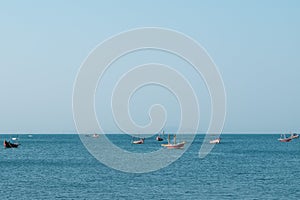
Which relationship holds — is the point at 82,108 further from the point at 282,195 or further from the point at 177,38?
the point at 282,195

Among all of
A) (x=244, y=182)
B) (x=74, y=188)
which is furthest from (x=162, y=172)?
(x=74, y=188)

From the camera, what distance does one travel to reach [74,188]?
234 ft

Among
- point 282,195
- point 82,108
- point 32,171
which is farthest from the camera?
point 32,171

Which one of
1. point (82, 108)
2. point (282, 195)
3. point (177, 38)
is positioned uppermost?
point (177, 38)

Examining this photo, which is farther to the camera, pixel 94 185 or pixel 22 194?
pixel 94 185

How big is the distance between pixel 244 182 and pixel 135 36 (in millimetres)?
33768

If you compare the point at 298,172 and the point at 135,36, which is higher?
the point at 135,36

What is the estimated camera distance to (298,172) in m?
96.1

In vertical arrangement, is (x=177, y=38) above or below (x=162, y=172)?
above

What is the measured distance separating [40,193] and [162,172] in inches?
1114

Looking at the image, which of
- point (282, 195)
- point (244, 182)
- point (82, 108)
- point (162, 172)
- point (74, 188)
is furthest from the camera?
point (162, 172)

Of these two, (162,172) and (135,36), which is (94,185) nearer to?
(162,172)

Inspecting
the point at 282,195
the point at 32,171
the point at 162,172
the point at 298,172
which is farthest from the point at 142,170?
the point at 282,195

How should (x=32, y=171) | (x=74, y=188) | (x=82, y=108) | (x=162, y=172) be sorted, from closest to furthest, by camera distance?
(x=82, y=108), (x=74, y=188), (x=162, y=172), (x=32, y=171)
